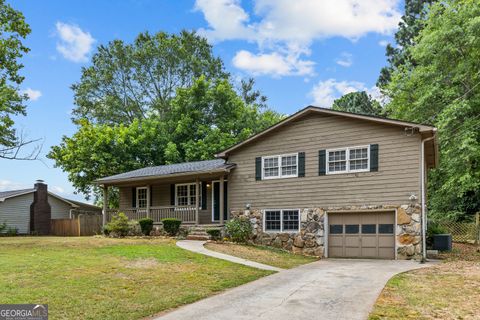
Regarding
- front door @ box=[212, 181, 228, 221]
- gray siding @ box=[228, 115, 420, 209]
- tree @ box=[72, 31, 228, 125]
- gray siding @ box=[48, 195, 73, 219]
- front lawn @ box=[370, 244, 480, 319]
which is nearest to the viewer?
front lawn @ box=[370, 244, 480, 319]

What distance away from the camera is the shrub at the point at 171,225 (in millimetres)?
20078

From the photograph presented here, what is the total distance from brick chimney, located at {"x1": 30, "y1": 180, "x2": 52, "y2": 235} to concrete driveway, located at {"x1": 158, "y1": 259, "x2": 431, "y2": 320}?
2460 centimetres

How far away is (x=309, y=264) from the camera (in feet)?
46.0

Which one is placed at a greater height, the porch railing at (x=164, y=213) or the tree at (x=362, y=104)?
the tree at (x=362, y=104)

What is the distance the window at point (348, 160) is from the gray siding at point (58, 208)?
79.4ft

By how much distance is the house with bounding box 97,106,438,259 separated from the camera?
1513 centimetres

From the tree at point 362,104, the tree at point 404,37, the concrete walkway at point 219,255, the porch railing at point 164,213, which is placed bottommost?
the concrete walkway at point 219,255

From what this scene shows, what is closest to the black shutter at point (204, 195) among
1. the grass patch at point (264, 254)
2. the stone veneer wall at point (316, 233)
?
the stone veneer wall at point (316, 233)

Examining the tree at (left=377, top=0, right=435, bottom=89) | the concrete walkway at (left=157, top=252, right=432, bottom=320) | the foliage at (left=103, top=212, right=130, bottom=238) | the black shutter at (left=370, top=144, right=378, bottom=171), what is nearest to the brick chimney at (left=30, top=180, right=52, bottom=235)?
the foliage at (left=103, top=212, right=130, bottom=238)

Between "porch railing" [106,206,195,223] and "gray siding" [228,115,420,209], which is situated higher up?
"gray siding" [228,115,420,209]

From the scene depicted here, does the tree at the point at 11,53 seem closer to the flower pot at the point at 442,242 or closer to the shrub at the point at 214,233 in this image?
the shrub at the point at 214,233

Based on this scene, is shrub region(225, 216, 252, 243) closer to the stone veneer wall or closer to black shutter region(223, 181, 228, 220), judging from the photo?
the stone veneer wall

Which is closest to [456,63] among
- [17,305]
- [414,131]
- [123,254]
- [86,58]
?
[414,131]

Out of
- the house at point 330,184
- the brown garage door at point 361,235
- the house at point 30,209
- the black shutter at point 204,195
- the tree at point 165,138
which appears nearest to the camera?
the house at point 330,184
